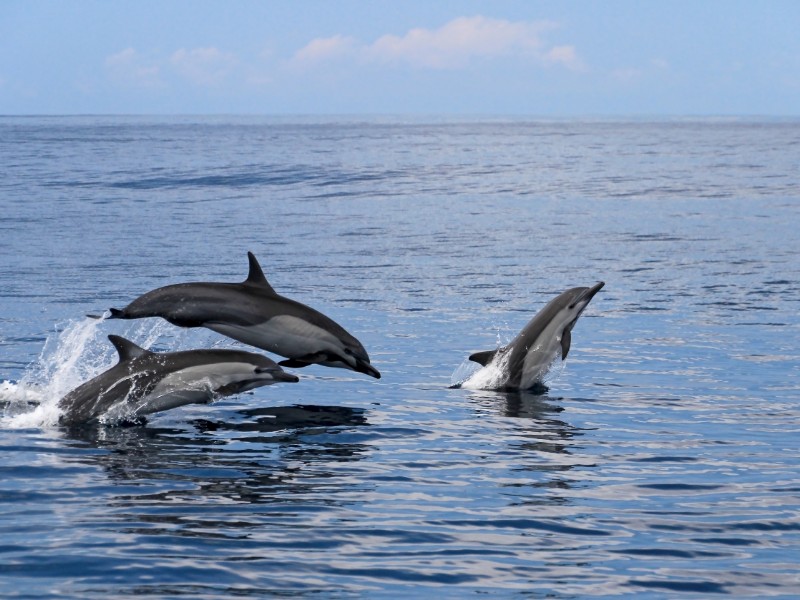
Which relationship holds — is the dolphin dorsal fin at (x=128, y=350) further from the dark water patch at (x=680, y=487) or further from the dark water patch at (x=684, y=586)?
the dark water patch at (x=684, y=586)

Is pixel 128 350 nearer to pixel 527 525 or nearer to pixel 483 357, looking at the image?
pixel 483 357

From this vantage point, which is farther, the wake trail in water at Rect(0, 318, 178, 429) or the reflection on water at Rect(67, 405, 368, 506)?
the wake trail in water at Rect(0, 318, 178, 429)

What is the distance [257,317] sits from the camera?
12.0m

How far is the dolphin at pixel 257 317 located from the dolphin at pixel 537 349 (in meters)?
1.55

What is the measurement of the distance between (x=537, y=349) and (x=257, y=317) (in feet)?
10.6

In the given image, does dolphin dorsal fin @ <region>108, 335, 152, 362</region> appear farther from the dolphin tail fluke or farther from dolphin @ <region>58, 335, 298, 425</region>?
the dolphin tail fluke

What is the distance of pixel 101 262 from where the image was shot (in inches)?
984

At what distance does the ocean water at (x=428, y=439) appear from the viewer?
22.8 feet

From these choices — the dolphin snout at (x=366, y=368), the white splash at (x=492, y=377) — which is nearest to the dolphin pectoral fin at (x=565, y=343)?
the white splash at (x=492, y=377)

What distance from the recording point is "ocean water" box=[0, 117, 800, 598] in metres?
6.96

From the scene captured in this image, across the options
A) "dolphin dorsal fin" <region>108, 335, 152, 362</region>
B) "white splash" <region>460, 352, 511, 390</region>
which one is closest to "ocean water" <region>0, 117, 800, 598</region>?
"white splash" <region>460, 352, 511, 390</region>

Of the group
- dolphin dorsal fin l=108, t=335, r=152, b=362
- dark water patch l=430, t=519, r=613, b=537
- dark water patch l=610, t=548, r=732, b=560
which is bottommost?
dark water patch l=430, t=519, r=613, b=537

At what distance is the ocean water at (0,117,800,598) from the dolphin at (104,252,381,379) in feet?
1.66

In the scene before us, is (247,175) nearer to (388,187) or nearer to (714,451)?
(388,187)
